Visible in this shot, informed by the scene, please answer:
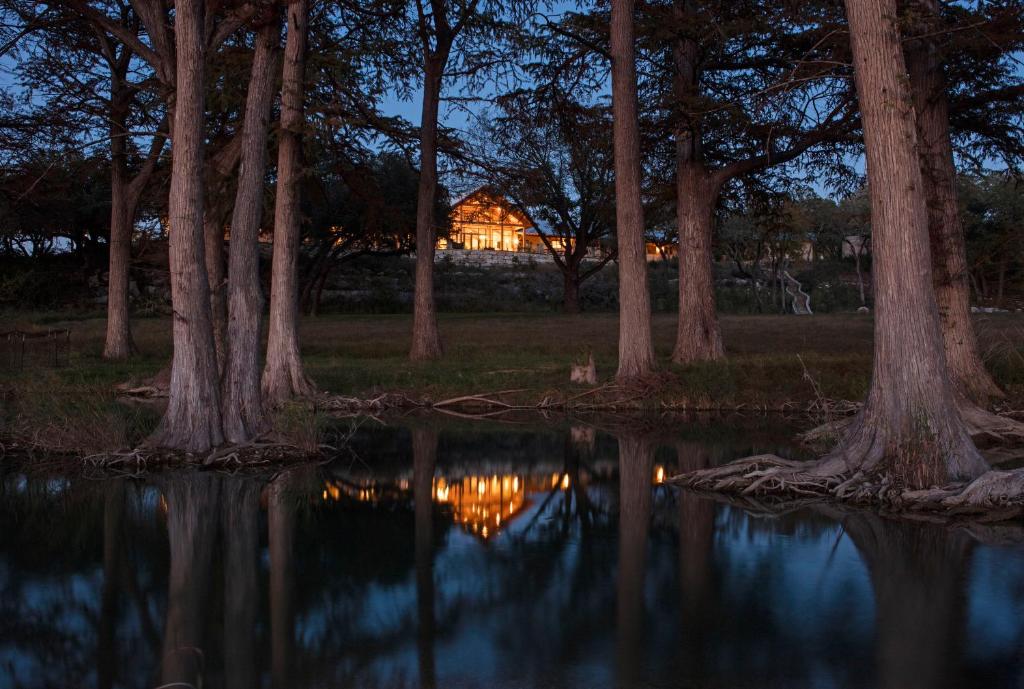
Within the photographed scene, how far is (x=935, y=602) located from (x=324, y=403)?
1370 centimetres

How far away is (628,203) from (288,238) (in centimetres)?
712

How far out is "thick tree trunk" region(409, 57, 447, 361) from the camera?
90.8 ft

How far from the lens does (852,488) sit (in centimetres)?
1191

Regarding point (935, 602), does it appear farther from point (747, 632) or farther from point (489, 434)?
point (489, 434)

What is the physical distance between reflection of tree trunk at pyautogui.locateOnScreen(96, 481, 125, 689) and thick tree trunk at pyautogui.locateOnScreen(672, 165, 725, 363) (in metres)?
15.3

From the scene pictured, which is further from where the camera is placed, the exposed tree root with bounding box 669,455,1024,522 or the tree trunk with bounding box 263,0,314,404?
the tree trunk with bounding box 263,0,314,404

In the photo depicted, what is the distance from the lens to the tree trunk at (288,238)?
67.0 feet

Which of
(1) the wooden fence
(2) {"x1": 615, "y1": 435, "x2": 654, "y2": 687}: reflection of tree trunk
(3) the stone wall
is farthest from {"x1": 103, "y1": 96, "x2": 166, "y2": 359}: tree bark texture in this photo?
(3) the stone wall

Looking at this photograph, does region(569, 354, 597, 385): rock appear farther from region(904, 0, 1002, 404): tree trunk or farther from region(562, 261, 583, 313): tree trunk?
region(562, 261, 583, 313): tree trunk

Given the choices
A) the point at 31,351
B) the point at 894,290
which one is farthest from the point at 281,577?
the point at 31,351

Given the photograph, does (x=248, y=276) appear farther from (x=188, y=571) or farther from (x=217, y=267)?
(x=188, y=571)

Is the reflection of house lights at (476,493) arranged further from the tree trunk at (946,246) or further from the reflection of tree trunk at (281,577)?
the tree trunk at (946,246)

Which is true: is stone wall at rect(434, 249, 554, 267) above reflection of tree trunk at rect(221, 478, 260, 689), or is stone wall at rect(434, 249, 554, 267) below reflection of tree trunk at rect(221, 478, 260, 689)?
above

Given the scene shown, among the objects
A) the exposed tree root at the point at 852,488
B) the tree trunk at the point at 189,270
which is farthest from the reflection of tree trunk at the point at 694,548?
the tree trunk at the point at 189,270
